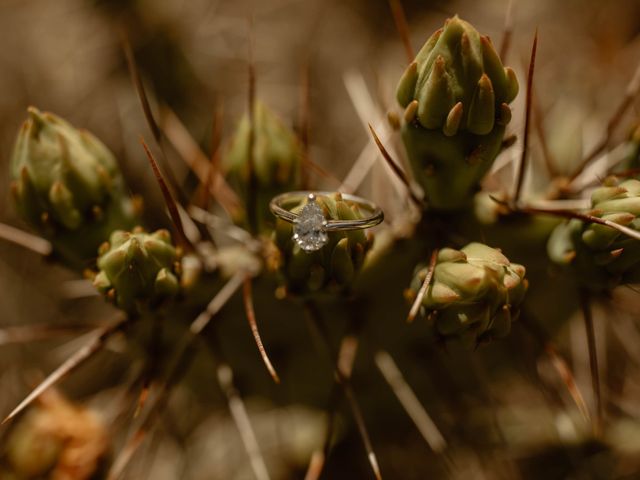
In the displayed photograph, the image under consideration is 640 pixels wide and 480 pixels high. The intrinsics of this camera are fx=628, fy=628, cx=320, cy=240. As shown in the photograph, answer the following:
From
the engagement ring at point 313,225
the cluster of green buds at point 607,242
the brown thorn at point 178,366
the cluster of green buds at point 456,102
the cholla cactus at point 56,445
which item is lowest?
the cholla cactus at point 56,445

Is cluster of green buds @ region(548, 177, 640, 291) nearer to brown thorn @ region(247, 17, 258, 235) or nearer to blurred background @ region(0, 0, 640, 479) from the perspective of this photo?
blurred background @ region(0, 0, 640, 479)

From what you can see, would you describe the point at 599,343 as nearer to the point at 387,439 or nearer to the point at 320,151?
the point at 387,439

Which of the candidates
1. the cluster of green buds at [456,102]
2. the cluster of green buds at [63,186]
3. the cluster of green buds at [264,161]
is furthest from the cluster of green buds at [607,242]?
the cluster of green buds at [63,186]

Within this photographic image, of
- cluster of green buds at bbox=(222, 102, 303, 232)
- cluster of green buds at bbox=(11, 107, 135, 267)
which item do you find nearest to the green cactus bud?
cluster of green buds at bbox=(11, 107, 135, 267)

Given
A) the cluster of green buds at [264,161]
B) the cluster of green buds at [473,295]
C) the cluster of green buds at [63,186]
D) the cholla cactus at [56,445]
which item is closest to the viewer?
the cluster of green buds at [473,295]

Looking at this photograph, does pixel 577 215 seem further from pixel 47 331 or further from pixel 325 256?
pixel 47 331

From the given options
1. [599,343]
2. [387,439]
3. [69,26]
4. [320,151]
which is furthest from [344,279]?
[69,26]

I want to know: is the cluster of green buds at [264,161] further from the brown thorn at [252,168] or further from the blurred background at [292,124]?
the blurred background at [292,124]
